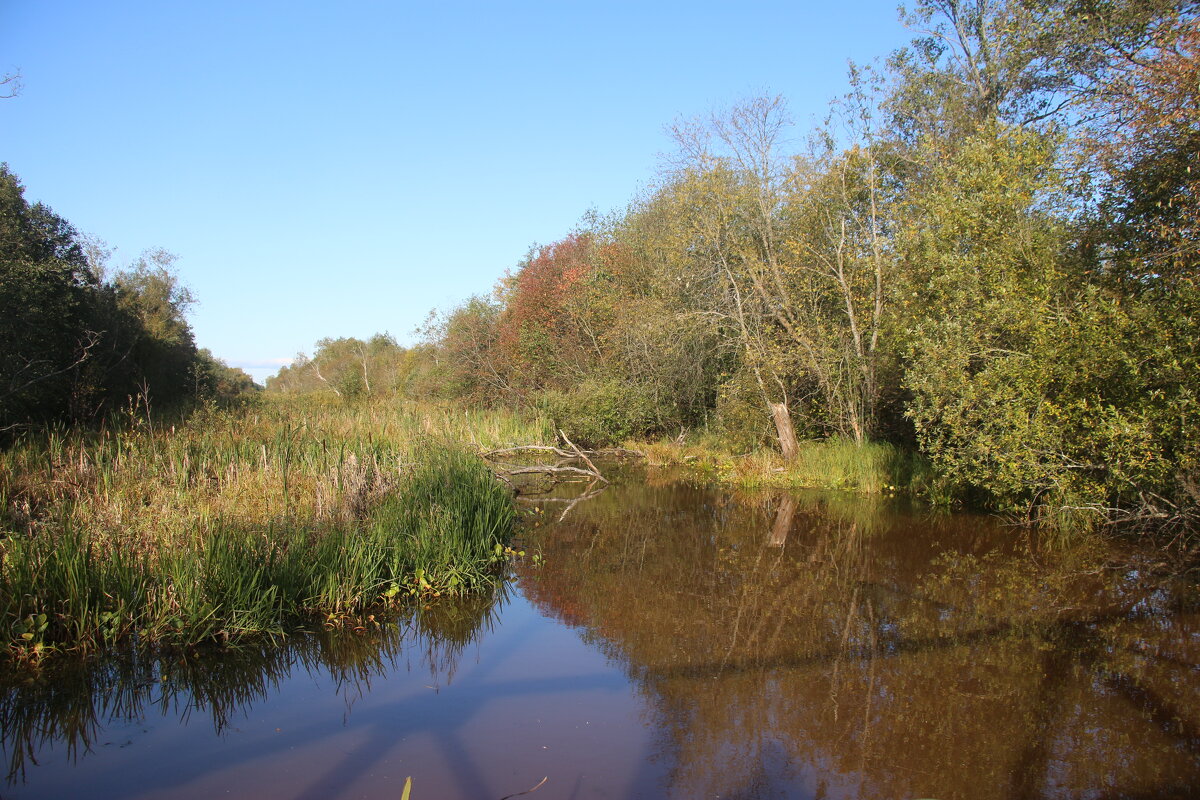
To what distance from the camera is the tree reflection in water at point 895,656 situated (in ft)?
13.5

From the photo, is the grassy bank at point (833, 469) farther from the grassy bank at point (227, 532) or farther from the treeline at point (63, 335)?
the treeline at point (63, 335)

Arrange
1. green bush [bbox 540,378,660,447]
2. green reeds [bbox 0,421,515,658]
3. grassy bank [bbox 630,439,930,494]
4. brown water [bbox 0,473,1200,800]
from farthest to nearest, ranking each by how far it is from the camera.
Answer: green bush [bbox 540,378,660,447] → grassy bank [bbox 630,439,930,494] → green reeds [bbox 0,421,515,658] → brown water [bbox 0,473,1200,800]

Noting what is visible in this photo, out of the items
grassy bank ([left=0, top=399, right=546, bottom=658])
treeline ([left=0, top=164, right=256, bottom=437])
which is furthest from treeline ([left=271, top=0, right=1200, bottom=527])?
treeline ([left=0, top=164, right=256, bottom=437])

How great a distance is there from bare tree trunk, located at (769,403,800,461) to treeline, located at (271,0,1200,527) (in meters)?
0.05

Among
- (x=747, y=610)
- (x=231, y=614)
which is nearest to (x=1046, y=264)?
(x=747, y=610)

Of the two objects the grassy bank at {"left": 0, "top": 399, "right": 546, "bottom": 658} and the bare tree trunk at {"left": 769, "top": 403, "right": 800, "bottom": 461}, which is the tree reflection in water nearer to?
the grassy bank at {"left": 0, "top": 399, "right": 546, "bottom": 658}

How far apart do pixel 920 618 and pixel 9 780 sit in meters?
7.01

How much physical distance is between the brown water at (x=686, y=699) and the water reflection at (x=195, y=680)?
0.06 feet

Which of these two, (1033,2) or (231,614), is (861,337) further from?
(231,614)

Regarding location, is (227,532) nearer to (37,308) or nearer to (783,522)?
(783,522)

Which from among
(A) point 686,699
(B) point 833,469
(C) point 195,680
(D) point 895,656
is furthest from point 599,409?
(C) point 195,680

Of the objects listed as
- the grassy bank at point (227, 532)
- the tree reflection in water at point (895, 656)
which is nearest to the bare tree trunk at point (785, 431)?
the tree reflection in water at point (895, 656)

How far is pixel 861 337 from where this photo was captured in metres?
14.1

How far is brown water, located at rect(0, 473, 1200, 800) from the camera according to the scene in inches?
159
